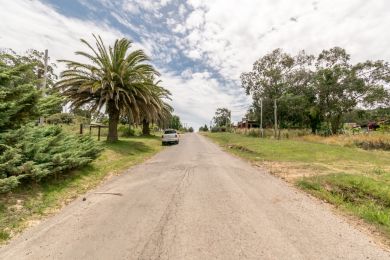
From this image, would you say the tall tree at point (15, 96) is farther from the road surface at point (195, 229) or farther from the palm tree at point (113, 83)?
the palm tree at point (113, 83)

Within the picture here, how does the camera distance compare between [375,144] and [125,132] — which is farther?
[125,132]

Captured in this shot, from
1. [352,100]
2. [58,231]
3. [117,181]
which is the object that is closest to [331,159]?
[117,181]

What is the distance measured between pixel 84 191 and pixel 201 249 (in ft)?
16.8

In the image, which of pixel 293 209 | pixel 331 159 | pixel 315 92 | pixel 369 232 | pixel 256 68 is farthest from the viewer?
pixel 256 68

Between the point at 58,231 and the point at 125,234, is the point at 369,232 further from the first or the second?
the point at 58,231

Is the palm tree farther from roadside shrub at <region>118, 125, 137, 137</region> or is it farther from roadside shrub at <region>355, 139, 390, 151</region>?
roadside shrub at <region>355, 139, 390, 151</region>

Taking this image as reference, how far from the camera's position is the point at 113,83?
18.7 m

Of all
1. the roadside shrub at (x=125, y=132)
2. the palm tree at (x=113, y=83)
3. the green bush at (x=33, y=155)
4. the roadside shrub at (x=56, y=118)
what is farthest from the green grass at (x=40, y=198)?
the roadside shrub at (x=125, y=132)

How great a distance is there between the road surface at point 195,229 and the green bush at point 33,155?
1.37 meters

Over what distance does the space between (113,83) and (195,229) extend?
15.8 meters

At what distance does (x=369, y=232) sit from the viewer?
4.94 m

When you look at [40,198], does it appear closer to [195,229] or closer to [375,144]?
[195,229]

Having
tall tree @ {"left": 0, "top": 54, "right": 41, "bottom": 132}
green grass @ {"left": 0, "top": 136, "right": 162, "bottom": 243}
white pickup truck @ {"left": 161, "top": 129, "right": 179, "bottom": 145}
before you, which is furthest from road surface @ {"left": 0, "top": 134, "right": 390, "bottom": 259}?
white pickup truck @ {"left": 161, "top": 129, "right": 179, "bottom": 145}

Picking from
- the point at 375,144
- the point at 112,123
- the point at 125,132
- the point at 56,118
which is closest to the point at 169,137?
the point at 125,132
